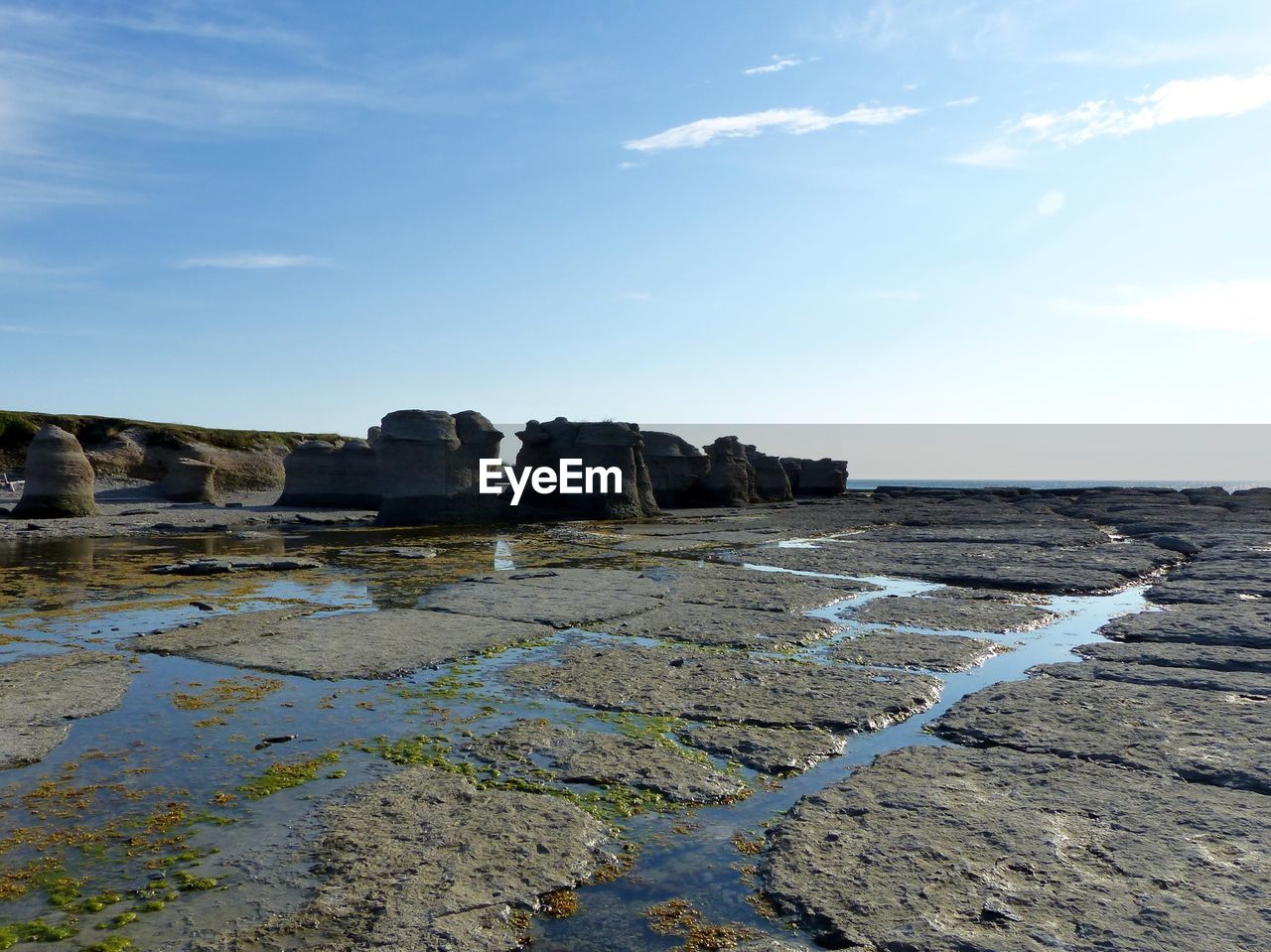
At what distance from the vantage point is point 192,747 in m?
3.08

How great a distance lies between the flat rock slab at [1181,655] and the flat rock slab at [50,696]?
4752mm

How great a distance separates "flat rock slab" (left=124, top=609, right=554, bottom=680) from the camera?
430cm

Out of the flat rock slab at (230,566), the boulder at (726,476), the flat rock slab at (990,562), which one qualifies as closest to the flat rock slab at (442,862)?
the flat rock slab at (990,562)

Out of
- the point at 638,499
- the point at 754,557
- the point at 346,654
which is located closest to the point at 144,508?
the point at 638,499

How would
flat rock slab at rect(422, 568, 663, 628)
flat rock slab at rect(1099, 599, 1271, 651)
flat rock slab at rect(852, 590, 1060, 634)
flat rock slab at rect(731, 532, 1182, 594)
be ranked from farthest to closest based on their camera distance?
flat rock slab at rect(731, 532, 1182, 594) → flat rock slab at rect(422, 568, 663, 628) → flat rock slab at rect(852, 590, 1060, 634) → flat rock slab at rect(1099, 599, 1271, 651)

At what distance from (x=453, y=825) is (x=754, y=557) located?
723 centimetres

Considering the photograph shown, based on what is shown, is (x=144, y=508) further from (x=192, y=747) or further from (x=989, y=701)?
(x=989, y=701)

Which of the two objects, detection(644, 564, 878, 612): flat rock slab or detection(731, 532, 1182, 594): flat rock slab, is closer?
detection(644, 564, 878, 612): flat rock slab

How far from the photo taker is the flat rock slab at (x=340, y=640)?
14.1 feet

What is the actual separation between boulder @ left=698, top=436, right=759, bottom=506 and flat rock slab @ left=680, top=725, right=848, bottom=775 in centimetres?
2288

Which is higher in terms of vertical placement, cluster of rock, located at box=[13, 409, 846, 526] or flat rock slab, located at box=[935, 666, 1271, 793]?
A: cluster of rock, located at box=[13, 409, 846, 526]

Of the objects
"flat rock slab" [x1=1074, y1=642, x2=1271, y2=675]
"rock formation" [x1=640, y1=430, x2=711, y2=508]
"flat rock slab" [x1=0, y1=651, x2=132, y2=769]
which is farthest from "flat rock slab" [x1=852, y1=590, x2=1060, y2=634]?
"rock formation" [x1=640, y1=430, x2=711, y2=508]

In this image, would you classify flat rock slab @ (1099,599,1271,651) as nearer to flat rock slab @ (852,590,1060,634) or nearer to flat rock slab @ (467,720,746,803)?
flat rock slab @ (852,590,1060,634)

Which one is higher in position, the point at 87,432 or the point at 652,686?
the point at 87,432
